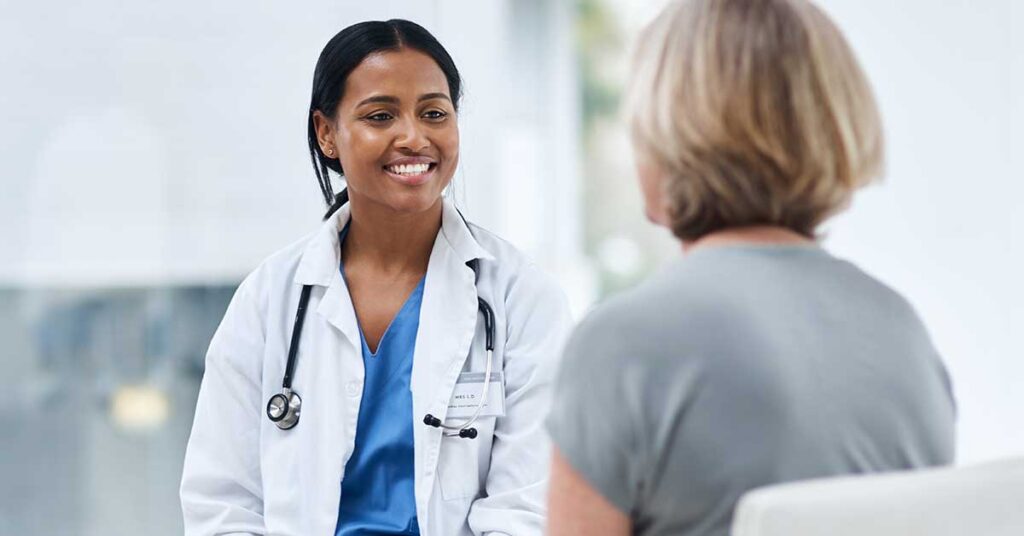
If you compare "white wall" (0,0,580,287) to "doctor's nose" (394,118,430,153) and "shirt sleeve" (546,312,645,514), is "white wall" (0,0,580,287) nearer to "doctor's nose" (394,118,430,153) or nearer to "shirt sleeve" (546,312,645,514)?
"doctor's nose" (394,118,430,153)

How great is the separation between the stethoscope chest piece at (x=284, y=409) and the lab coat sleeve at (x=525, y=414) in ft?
0.94

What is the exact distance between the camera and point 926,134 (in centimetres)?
301

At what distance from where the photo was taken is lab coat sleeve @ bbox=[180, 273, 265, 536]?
1.61 metres

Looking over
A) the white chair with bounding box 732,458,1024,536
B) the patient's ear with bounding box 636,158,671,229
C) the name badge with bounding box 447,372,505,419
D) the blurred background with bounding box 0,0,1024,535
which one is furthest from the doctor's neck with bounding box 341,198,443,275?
the white chair with bounding box 732,458,1024,536

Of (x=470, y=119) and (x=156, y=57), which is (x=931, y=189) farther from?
(x=156, y=57)

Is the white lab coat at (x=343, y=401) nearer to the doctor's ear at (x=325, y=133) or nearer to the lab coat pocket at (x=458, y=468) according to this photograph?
the lab coat pocket at (x=458, y=468)

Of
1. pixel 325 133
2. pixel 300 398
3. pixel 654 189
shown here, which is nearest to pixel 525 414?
pixel 300 398

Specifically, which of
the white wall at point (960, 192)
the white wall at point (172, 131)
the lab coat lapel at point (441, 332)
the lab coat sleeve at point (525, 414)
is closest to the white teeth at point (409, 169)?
the lab coat lapel at point (441, 332)

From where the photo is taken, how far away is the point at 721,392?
0.86m

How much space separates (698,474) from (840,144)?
0.30 m

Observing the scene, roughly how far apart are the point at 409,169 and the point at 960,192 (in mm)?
1883

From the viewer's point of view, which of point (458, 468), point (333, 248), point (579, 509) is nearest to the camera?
point (579, 509)

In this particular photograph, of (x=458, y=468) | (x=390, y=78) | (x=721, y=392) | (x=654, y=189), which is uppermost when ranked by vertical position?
(x=390, y=78)

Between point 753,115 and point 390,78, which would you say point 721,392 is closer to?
point 753,115
